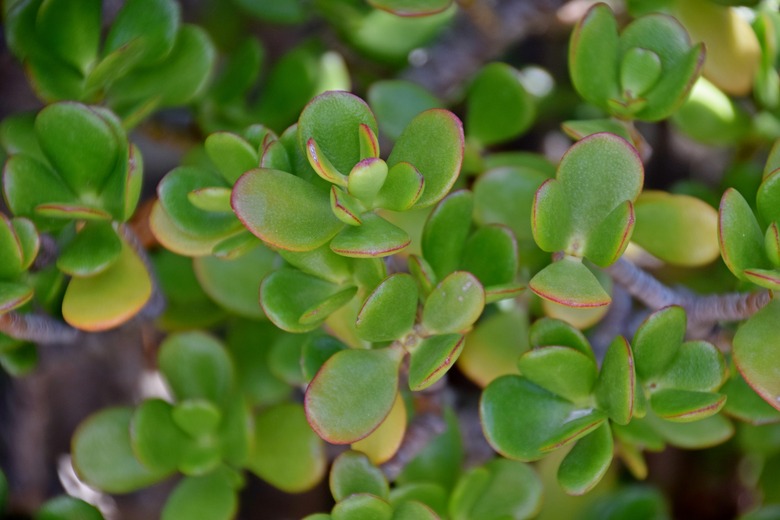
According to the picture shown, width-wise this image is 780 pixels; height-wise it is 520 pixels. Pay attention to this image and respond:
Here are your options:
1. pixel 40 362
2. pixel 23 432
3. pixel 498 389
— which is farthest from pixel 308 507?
pixel 498 389

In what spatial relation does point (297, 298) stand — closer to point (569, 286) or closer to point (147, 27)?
point (569, 286)

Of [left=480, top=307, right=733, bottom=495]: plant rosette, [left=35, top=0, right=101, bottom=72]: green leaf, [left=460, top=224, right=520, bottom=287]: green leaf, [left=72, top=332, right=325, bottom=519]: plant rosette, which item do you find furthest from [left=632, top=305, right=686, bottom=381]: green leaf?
[left=35, top=0, right=101, bottom=72]: green leaf

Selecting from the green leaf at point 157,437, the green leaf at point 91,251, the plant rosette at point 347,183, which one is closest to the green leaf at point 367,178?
the plant rosette at point 347,183

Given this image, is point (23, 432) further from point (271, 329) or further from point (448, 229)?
point (448, 229)

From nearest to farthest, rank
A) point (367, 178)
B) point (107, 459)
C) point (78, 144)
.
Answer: point (367, 178), point (78, 144), point (107, 459)

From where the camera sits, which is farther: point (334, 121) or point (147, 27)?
point (147, 27)

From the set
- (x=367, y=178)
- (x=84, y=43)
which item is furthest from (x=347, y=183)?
(x=84, y=43)
